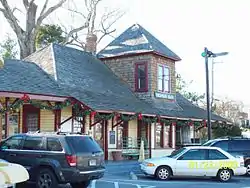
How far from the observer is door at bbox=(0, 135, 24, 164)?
45.0 ft

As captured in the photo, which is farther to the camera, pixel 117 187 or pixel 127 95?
pixel 127 95

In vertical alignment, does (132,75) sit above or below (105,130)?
above

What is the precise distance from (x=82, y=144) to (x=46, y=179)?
144 cm

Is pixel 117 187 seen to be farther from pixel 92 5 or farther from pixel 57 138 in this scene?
pixel 92 5

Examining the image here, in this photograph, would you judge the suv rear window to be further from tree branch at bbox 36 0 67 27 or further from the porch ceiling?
tree branch at bbox 36 0 67 27

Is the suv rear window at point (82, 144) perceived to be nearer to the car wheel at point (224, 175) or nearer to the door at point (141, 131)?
the car wheel at point (224, 175)

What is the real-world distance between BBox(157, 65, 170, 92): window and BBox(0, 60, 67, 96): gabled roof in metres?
8.59

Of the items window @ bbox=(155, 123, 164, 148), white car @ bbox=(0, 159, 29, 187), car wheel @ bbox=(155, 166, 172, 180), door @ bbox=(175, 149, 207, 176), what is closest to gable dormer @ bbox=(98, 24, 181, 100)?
window @ bbox=(155, 123, 164, 148)

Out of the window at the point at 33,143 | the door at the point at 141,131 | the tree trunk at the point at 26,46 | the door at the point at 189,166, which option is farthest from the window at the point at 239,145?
the tree trunk at the point at 26,46

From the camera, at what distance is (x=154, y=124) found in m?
29.0

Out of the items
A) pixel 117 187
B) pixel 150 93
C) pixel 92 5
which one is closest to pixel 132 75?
pixel 150 93

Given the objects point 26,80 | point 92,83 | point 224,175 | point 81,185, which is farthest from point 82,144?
point 92,83

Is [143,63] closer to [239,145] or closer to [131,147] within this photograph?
[131,147]

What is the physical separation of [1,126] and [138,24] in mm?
15078
